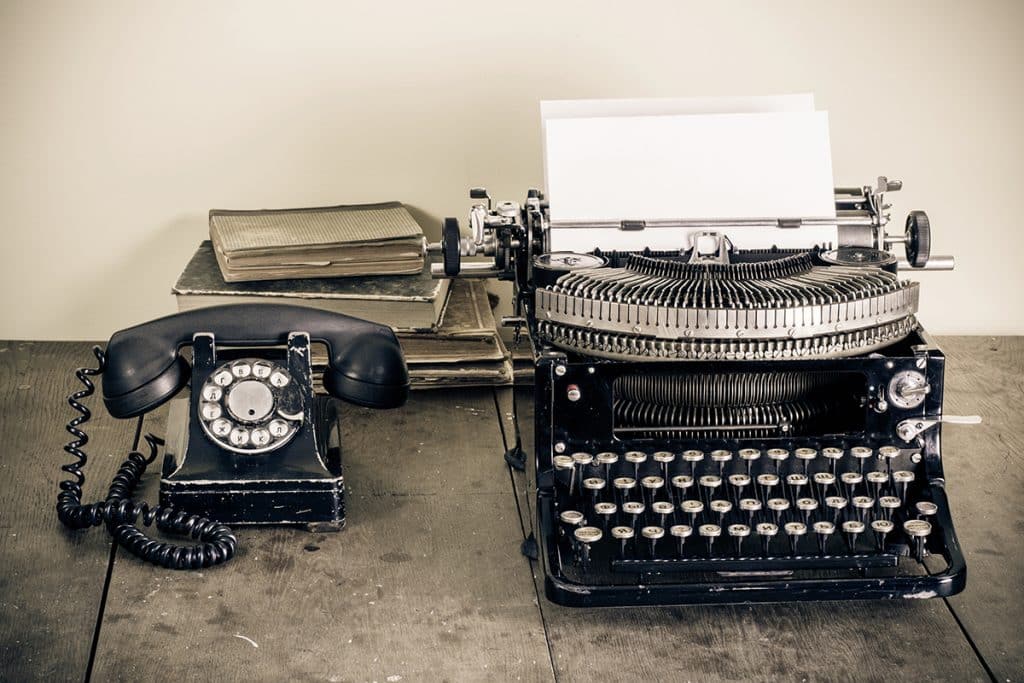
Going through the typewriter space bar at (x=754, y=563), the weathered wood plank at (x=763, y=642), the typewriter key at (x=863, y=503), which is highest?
the typewriter key at (x=863, y=503)

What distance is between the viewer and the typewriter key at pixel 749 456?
1622mm

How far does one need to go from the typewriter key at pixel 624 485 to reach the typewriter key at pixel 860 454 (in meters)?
0.29

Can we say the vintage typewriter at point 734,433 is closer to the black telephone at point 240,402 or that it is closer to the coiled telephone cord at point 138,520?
the black telephone at point 240,402

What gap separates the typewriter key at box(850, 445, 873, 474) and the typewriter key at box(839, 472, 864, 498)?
0.01 m

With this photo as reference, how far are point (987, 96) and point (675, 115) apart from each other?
0.80 meters

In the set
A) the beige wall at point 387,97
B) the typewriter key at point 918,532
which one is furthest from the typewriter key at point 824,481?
the beige wall at point 387,97

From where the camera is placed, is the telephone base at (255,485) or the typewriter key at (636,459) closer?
the typewriter key at (636,459)

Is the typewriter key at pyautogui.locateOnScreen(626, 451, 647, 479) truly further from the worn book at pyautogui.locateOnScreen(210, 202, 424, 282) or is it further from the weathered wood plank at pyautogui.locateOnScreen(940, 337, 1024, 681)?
the worn book at pyautogui.locateOnScreen(210, 202, 424, 282)

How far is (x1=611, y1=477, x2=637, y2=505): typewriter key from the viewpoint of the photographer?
5.25 feet

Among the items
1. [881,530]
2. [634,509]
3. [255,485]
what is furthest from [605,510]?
[255,485]

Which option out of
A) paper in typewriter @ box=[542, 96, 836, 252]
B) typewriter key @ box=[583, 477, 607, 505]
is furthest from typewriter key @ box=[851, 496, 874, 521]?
paper in typewriter @ box=[542, 96, 836, 252]

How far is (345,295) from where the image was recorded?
6.95 feet

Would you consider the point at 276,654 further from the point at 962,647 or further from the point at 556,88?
the point at 556,88

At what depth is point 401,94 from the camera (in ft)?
7.58
